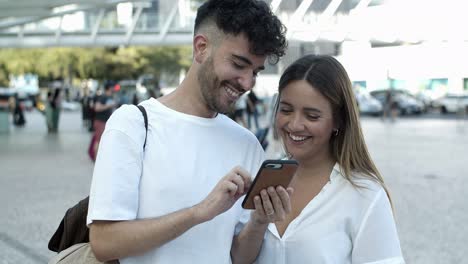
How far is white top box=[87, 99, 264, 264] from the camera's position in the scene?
76.0 inches

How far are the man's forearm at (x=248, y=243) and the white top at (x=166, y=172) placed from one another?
76mm

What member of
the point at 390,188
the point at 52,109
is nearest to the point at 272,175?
the point at 390,188

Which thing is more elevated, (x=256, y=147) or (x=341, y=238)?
(x=256, y=147)

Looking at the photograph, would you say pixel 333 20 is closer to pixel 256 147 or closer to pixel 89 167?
pixel 89 167

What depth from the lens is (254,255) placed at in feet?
7.58

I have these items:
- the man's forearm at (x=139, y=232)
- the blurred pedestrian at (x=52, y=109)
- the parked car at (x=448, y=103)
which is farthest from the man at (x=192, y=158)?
the parked car at (x=448, y=103)

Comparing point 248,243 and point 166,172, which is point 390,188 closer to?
point 248,243

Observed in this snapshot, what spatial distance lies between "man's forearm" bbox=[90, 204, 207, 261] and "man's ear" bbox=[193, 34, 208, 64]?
0.55m

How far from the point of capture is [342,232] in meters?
2.26

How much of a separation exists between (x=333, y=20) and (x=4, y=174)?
12626 millimetres

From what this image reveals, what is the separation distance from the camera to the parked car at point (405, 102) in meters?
35.6

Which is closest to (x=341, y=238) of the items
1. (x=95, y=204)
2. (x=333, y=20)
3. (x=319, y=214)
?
(x=319, y=214)

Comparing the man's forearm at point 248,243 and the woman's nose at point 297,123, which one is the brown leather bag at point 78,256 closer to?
the man's forearm at point 248,243

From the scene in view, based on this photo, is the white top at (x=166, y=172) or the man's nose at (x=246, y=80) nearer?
the white top at (x=166, y=172)
